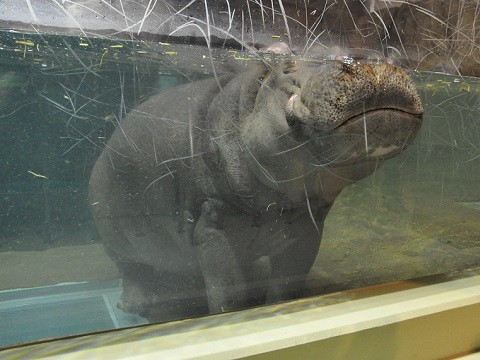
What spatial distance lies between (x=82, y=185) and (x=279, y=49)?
0.85m

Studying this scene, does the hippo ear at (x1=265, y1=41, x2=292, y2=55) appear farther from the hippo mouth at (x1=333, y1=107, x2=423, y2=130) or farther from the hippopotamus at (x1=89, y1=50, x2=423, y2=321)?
the hippo mouth at (x1=333, y1=107, x2=423, y2=130)

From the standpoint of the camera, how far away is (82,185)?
1.62 metres

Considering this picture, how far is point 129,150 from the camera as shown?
162cm

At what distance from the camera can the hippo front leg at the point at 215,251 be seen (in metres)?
1.68

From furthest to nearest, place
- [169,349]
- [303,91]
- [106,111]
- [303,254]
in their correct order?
[303,254]
[106,111]
[303,91]
[169,349]

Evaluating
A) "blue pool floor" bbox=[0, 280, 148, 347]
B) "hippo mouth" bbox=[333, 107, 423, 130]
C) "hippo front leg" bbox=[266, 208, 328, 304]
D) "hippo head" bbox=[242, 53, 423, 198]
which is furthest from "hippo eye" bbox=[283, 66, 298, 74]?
"blue pool floor" bbox=[0, 280, 148, 347]

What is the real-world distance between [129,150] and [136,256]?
0.48m

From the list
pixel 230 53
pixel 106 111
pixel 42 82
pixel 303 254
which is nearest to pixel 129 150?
pixel 106 111

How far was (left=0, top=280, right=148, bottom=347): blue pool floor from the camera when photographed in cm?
129

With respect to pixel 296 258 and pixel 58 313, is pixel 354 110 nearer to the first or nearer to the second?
pixel 296 258

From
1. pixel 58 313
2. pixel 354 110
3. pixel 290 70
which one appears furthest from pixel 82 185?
pixel 354 110

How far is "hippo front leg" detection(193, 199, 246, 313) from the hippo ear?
0.59 meters

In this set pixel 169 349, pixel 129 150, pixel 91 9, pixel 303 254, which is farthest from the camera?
pixel 303 254

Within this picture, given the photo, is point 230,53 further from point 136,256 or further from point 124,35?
point 136,256
